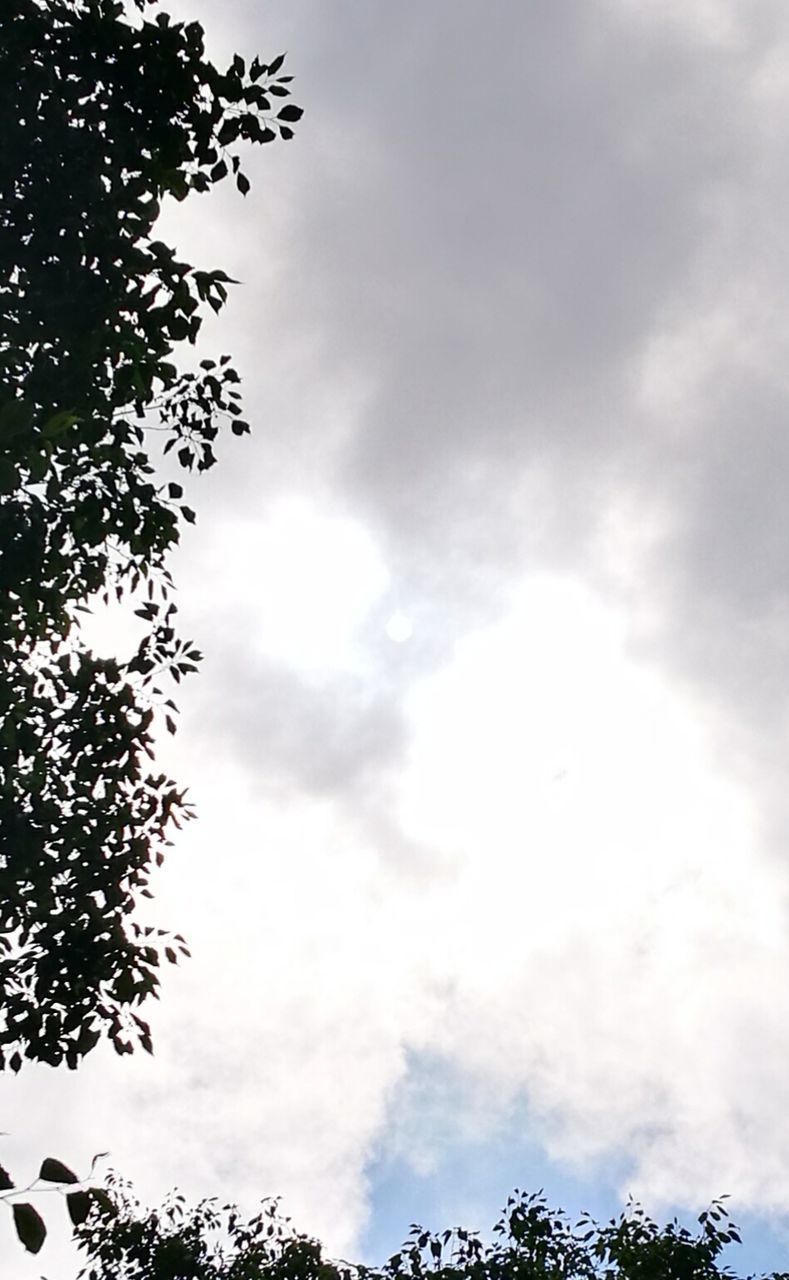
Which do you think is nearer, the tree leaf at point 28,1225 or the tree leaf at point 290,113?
the tree leaf at point 28,1225

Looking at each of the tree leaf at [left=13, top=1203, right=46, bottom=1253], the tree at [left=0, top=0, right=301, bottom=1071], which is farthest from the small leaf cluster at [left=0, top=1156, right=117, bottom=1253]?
the tree at [left=0, top=0, right=301, bottom=1071]

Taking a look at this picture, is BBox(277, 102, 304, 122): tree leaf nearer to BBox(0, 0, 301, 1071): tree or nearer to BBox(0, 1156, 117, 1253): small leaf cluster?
BBox(0, 0, 301, 1071): tree

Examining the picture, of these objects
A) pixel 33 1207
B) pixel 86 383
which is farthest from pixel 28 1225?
pixel 86 383

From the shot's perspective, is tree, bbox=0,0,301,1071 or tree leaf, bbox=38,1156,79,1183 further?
tree, bbox=0,0,301,1071

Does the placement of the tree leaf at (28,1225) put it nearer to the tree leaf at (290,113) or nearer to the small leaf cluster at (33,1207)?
the small leaf cluster at (33,1207)

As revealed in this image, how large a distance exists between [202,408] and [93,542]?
169cm

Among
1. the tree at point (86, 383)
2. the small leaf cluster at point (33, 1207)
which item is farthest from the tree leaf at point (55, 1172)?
the tree at point (86, 383)

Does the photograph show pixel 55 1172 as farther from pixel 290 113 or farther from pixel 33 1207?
pixel 290 113

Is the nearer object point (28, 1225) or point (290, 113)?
point (28, 1225)

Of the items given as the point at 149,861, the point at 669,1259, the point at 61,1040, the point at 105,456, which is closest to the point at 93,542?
the point at 105,456

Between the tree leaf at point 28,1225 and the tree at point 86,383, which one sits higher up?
the tree at point 86,383

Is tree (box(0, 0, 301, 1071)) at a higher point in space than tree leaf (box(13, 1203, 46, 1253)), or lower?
higher

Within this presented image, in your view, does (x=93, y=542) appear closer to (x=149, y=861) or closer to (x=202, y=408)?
(x=202, y=408)

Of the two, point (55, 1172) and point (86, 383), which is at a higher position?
point (86, 383)
